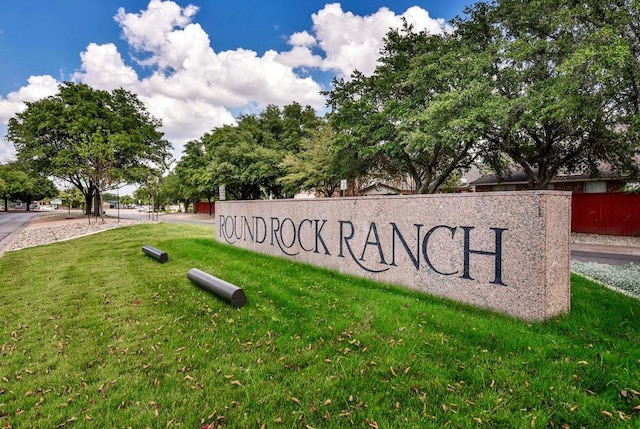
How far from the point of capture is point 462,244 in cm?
472

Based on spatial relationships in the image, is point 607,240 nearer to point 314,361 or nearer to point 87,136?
point 314,361

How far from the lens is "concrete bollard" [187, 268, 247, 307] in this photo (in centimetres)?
488

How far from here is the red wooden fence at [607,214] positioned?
15.2 metres

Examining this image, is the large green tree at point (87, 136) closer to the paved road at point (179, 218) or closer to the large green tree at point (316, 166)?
the paved road at point (179, 218)

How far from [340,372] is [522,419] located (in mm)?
1465

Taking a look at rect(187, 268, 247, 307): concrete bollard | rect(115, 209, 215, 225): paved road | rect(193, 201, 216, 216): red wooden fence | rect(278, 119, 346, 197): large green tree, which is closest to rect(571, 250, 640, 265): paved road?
rect(187, 268, 247, 307): concrete bollard

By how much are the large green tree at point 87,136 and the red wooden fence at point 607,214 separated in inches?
1077

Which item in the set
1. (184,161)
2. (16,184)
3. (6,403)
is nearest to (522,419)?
(6,403)

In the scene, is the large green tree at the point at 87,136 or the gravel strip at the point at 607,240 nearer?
the gravel strip at the point at 607,240

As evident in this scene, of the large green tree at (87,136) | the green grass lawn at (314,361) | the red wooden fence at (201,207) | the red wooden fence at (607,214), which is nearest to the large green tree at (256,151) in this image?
the large green tree at (87,136)

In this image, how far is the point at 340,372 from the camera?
311 centimetres

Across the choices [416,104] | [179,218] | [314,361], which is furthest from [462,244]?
[179,218]

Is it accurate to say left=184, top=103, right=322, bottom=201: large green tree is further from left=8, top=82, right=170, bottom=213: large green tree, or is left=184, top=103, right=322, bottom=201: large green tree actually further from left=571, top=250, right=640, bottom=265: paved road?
left=571, top=250, right=640, bottom=265: paved road

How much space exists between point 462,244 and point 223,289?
361cm
